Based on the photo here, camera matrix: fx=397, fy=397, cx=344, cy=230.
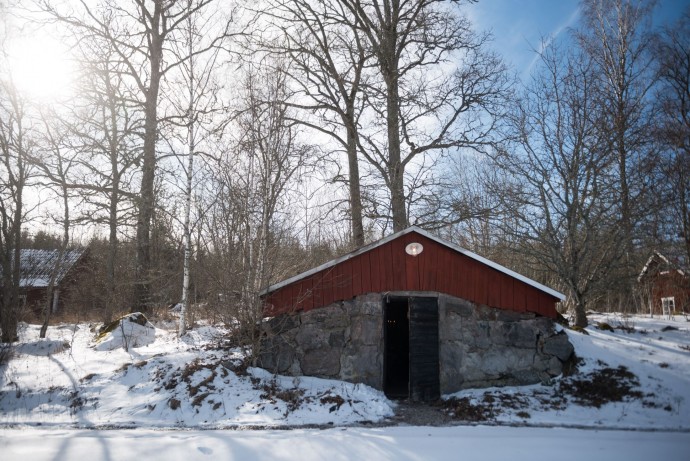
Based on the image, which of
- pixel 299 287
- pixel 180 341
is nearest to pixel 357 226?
pixel 299 287

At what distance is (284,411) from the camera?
6988mm

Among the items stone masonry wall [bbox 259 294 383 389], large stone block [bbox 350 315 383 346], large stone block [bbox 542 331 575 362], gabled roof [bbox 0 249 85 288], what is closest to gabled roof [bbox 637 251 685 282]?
large stone block [bbox 542 331 575 362]

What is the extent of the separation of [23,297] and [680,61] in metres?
19.6

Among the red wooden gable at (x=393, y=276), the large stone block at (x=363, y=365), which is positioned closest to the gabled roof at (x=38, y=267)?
the red wooden gable at (x=393, y=276)

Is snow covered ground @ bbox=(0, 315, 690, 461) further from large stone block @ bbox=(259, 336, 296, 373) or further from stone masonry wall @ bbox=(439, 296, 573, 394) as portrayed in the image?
stone masonry wall @ bbox=(439, 296, 573, 394)

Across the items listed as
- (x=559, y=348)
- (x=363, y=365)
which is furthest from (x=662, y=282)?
(x=363, y=365)

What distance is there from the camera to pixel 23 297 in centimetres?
1179

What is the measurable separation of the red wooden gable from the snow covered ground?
1.66 m

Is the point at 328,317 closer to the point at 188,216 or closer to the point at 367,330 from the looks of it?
the point at 367,330

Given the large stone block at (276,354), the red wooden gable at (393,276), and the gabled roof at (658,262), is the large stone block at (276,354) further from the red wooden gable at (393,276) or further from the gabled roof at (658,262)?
the gabled roof at (658,262)

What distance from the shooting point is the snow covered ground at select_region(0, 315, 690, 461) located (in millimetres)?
5066

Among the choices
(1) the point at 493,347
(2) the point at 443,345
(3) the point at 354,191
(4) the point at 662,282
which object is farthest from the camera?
(3) the point at 354,191

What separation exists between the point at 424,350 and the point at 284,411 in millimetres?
3159

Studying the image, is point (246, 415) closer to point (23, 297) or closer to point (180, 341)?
point (180, 341)
